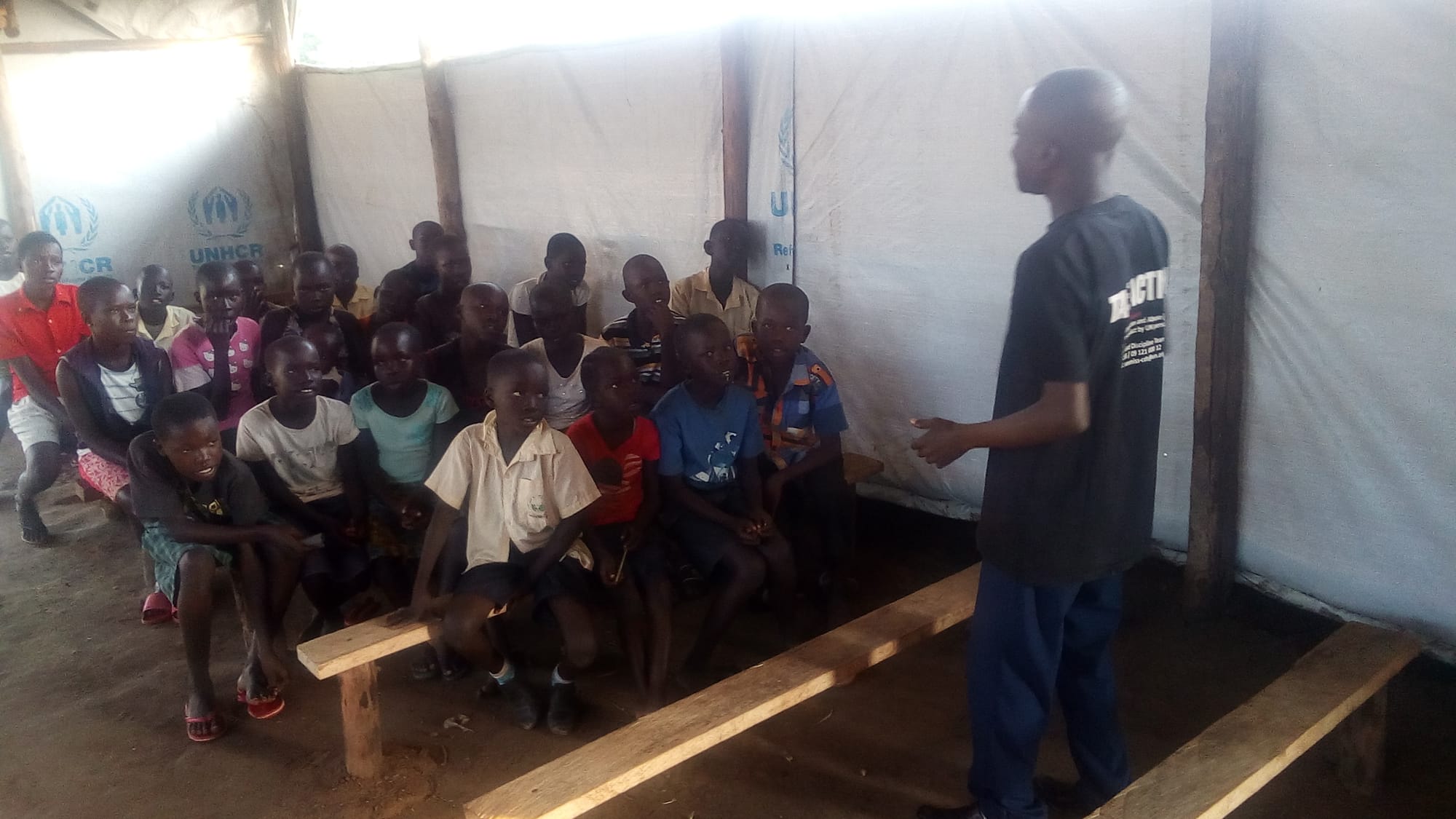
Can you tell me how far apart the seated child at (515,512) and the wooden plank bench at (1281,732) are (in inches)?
58.1

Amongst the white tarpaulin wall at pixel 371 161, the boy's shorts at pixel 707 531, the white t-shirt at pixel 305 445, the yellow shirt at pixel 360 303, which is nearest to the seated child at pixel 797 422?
the boy's shorts at pixel 707 531

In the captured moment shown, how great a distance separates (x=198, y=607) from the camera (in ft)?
8.94

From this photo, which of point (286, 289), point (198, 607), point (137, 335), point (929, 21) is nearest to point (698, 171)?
point (929, 21)

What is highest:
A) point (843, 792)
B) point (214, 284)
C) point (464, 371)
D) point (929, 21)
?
point (929, 21)

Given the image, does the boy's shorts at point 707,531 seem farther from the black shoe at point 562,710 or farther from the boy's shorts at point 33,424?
the boy's shorts at point 33,424

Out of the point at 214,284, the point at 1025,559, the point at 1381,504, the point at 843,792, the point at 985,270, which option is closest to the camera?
the point at 1025,559

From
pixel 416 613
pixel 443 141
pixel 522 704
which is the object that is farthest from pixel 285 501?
pixel 443 141

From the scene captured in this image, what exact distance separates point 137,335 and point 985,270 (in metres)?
3.00

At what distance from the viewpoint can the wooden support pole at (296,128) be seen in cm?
680

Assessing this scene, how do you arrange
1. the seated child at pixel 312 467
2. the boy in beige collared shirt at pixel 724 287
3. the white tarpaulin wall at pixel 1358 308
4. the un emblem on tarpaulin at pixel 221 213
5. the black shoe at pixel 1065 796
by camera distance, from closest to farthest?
the black shoe at pixel 1065 796 < the white tarpaulin wall at pixel 1358 308 < the seated child at pixel 312 467 < the boy in beige collared shirt at pixel 724 287 < the un emblem on tarpaulin at pixel 221 213

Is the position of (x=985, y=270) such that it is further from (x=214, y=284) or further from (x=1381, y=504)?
(x=214, y=284)

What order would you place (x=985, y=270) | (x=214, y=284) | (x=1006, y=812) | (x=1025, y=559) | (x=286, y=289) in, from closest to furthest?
(x=1025, y=559) < (x=1006, y=812) < (x=985, y=270) < (x=214, y=284) < (x=286, y=289)

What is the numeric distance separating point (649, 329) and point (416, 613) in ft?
5.52

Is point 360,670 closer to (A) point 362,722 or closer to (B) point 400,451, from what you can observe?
(A) point 362,722
